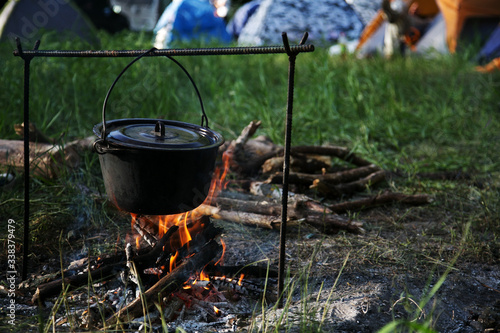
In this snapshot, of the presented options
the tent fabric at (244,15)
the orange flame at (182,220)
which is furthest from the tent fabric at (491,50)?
the tent fabric at (244,15)

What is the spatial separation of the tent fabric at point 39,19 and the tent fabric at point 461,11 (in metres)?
5.18

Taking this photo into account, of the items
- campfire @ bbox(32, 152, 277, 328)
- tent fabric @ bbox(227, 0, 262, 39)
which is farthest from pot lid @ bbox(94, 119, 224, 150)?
tent fabric @ bbox(227, 0, 262, 39)

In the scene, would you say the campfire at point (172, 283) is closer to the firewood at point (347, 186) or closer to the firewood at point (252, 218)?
the firewood at point (252, 218)

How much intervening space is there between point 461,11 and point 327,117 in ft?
11.1

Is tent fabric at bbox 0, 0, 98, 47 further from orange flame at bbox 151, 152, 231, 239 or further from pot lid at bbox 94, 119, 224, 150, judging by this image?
pot lid at bbox 94, 119, 224, 150

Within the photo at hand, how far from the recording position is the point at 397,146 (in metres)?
4.57

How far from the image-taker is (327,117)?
5445mm

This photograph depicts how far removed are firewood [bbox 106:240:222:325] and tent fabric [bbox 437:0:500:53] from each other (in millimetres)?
6237

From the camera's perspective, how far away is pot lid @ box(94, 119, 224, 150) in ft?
6.88

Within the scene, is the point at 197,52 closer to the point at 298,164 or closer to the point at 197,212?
the point at 197,212

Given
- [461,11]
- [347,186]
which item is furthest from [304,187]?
[461,11]

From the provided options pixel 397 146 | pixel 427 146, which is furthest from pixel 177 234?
pixel 427 146

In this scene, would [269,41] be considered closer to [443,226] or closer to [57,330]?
[443,226]

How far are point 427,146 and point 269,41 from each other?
20.2 feet
